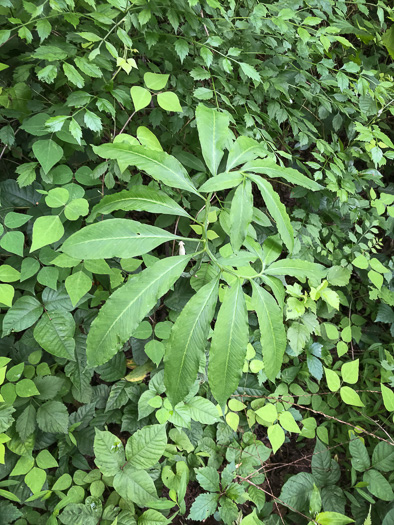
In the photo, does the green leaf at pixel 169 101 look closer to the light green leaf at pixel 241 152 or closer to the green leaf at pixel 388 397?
the light green leaf at pixel 241 152

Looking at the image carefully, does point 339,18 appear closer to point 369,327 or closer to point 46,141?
point 46,141

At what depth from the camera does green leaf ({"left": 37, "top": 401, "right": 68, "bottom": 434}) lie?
1231mm

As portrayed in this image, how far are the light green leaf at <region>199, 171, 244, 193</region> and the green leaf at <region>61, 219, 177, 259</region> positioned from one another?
147 millimetres

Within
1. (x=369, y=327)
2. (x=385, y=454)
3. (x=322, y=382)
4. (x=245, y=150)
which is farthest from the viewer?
(x=369, y=327)

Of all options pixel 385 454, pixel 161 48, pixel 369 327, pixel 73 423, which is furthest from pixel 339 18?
pixel 73 423

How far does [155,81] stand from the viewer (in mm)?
1060

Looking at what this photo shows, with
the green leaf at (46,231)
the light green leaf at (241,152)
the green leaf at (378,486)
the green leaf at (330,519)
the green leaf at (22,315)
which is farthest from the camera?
the green leaf at (378,486)

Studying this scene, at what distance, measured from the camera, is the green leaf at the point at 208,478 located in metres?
1.40

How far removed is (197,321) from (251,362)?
3.00 feet

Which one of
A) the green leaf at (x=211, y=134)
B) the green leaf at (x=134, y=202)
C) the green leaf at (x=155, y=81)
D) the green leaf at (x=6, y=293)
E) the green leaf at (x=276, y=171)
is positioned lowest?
the green leaf at (x=6, y=293)

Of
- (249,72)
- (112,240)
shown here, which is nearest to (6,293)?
(112,240)

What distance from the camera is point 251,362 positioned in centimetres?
152

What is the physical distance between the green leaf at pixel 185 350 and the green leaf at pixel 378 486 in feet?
Result: 4.27

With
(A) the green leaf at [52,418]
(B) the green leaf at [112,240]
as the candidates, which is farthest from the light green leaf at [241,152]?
(A) the green leaf at [52,418]
